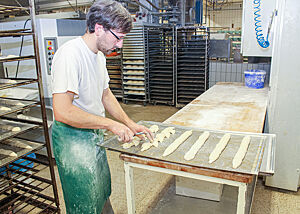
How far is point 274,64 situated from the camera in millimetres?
2441

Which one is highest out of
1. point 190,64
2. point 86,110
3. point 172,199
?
point 190,64

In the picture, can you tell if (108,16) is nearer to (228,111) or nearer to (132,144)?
(132,144)

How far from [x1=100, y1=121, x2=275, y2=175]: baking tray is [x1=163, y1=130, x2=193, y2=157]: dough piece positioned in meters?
0.02

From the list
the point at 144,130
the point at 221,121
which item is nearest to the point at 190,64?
the point at 221,121

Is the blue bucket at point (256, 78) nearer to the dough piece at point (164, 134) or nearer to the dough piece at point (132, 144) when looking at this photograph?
the dough piece at point (164, 134)

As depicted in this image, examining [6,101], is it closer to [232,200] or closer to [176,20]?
[232,200]

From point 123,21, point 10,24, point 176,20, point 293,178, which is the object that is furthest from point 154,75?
point 123,21

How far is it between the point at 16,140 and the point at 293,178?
101 inches

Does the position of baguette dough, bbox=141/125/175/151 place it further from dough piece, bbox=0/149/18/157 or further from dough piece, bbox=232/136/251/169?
dough piece, bbox=0/149/18/157

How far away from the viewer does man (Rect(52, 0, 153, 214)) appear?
51.9 inches

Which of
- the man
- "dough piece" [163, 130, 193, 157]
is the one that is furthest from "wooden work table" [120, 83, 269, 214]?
the man

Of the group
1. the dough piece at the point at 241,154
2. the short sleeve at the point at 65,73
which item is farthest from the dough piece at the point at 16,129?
the dough piece at the point at 241,154

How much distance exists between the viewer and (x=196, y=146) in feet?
4.83

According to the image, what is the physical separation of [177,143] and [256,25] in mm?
2185
